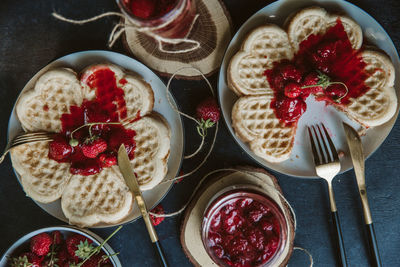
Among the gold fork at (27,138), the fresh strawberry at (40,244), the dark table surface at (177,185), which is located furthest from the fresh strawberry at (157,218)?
the gold fork at (27,138)

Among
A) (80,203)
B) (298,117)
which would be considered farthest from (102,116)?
(298,117)

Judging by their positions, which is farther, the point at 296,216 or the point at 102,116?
the point at 296,216

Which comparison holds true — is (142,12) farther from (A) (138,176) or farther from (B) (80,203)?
(B) (80,203)

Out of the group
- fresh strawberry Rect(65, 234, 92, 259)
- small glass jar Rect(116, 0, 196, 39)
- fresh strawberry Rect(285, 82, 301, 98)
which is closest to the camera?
small glass jar Rect(116, 0, 196, 39)

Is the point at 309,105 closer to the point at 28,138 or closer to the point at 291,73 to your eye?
the point at 291,73

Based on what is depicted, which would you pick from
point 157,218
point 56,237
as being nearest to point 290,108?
point 157,218

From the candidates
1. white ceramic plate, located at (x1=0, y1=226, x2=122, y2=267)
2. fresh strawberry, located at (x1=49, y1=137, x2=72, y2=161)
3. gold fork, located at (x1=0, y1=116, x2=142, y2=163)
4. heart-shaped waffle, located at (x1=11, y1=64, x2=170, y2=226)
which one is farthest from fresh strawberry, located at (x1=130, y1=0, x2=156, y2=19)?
white ceramic plate, located at (x1=0, y1=226, x2=122, y2=267)

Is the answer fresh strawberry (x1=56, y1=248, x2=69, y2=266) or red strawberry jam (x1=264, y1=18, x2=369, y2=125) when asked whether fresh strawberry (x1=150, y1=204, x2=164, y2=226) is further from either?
red strawberry jam (x1=264, y1=18, x2=369, y2=125)

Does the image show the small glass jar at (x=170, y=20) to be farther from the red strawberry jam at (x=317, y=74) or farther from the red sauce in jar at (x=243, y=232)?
the red sauce in jar at (x=243, y=232)
